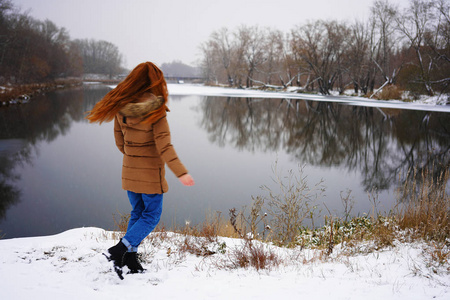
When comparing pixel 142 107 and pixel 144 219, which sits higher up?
pixel 142 107

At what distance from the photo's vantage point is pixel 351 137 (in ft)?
43.2

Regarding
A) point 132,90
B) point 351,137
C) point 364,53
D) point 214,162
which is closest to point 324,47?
point 364,53

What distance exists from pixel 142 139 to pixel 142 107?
269mm

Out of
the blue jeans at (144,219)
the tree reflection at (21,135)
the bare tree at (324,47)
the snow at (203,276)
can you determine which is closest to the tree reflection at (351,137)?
Answer: the snow at (203,276)

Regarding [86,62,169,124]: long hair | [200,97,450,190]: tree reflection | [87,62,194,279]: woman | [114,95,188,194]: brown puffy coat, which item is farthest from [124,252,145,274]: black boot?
[200,97,450,190]: tree reflection

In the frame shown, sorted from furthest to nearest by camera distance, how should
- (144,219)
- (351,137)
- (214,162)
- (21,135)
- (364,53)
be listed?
(364,53) → (351,137) → (21,135) → (214,162) → (144,219)

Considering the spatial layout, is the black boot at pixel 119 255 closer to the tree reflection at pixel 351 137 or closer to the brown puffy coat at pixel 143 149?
the brown puffy coat at pixel 143 149

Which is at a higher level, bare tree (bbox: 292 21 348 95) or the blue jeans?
bare tree (bbox: 292 21 348 95)

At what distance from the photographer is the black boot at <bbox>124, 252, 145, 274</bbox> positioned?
9.00 ft

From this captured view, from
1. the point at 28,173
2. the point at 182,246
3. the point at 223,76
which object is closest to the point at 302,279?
the point at 182,246

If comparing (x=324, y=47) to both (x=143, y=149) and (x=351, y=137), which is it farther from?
(x=143, y=149)

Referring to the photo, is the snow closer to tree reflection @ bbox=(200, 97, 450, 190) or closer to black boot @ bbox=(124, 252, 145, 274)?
black boot @ bbox=(124, 252, 145, 274)

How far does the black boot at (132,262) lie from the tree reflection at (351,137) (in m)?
6.13

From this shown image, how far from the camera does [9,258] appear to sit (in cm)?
294
